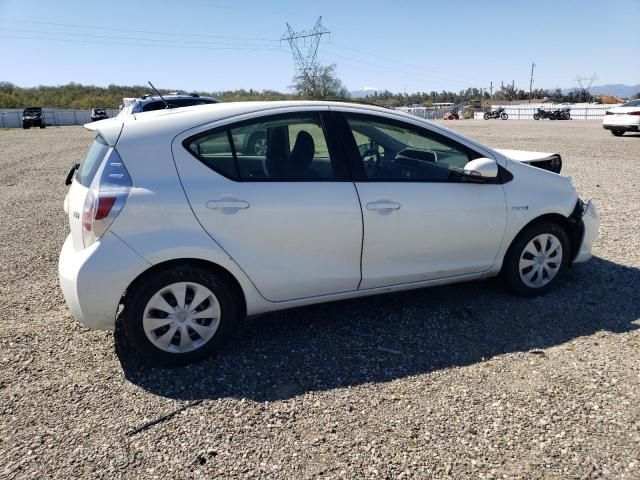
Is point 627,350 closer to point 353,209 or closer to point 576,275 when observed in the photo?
point 576,275

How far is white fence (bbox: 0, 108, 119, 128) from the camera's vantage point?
1948 inches

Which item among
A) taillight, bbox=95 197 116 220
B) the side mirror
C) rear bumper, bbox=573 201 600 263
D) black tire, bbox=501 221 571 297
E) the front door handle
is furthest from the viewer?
rear bumper, bbox=573 201 600 263

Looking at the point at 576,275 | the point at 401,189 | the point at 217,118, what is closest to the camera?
the point at 217,118

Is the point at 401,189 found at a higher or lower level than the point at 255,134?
lower

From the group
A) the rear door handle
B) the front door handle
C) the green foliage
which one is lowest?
the front door handle

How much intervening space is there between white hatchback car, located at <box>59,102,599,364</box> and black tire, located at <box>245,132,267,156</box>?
0.04 metres

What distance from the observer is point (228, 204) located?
338cm

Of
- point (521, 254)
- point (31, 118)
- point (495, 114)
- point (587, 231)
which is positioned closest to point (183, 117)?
point (521, 254)

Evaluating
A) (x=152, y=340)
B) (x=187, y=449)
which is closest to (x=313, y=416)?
(x=187, y=449)

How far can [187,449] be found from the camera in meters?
2.70

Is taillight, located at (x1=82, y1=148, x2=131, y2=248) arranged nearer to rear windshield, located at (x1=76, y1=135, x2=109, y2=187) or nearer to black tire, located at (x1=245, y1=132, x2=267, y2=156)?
rear windshield, located at (x1=76, y1=135, x2=109, y2=187)

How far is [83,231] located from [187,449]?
1498 mm

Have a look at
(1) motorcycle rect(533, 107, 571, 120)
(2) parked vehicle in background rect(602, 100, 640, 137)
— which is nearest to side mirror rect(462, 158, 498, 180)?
(2) parked vehicle in background rect(602, 100, 640, 137)

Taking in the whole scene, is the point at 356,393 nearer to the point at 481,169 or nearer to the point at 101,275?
the point at 101,275
